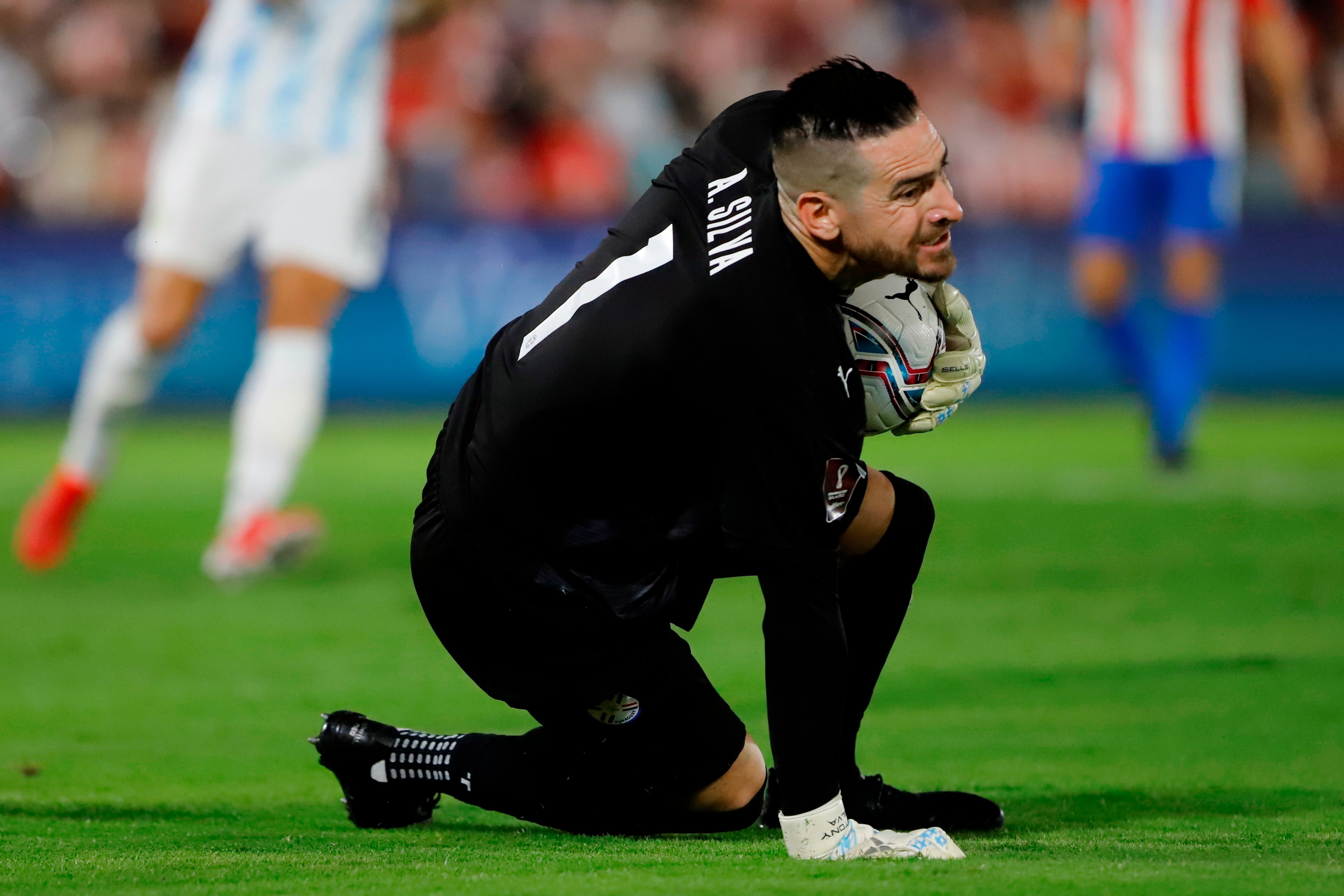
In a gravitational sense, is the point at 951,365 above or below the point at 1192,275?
below

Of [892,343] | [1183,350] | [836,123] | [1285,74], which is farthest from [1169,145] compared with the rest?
[836,123]

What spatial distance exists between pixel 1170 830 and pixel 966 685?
1.80 metres

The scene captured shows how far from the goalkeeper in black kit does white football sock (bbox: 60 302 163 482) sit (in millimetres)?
3767

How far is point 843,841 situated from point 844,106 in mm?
1193

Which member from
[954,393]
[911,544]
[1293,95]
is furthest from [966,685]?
[1293,95]

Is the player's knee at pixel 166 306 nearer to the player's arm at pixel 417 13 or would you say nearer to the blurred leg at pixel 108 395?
the blurred leg at pixel 108 395

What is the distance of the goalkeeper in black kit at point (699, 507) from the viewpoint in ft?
9.82

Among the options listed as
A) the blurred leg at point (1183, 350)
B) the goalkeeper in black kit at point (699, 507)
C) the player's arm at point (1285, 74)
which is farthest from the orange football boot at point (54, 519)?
the player's arm at point (1285, 74)

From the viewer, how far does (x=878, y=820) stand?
356 centimetres

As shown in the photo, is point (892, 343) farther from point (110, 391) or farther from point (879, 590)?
point (110, 391)

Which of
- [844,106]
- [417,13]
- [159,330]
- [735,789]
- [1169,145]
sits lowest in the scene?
[735,789]

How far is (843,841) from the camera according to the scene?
121 inches

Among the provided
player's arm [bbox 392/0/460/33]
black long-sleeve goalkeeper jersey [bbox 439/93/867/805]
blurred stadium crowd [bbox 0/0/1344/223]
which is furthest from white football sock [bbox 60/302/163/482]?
blurred stadium crowd [bbox 0/0/1344/223]

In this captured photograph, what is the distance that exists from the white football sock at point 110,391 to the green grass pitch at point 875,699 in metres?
0.48
